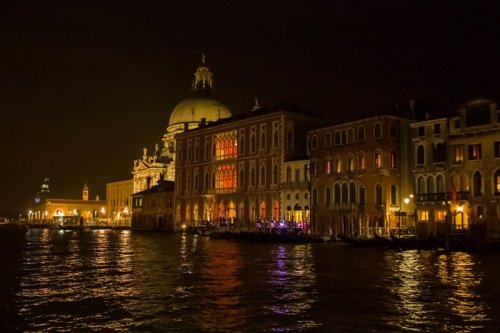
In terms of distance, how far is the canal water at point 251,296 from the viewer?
12.0 meters

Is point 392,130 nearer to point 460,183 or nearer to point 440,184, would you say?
point 440,184

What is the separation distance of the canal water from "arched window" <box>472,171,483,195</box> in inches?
395

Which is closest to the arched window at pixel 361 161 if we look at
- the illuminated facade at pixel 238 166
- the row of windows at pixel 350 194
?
the row of windows at pixel 350 194

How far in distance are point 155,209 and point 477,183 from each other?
47.1 metres

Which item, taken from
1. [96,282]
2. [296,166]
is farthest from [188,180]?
[96,282]

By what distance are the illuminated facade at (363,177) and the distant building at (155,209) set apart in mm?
28851

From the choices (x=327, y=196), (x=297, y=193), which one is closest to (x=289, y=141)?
(x=297, y=193)

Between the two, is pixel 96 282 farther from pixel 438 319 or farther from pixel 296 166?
pixel 296 166

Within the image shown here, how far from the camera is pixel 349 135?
142ft

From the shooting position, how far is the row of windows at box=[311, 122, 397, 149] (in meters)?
40.7

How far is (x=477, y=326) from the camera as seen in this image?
11906mm

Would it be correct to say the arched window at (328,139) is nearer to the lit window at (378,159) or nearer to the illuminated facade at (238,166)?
the lit window at (378,159)

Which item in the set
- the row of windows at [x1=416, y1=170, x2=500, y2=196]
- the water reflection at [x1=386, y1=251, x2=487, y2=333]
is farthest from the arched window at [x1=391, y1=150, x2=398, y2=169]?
the water reflection at [x1=386, y1=251, x2=487, y2=333]

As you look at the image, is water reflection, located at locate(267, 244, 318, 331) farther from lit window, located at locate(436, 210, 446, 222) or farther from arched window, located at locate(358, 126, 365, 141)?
arched window, located at locate(358, 126, 365, 141)
